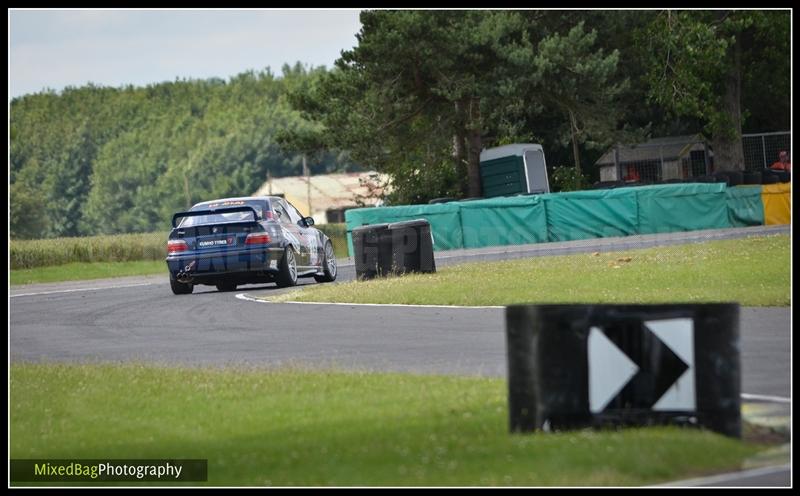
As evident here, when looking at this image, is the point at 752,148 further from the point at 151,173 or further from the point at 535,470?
the point at 151,173

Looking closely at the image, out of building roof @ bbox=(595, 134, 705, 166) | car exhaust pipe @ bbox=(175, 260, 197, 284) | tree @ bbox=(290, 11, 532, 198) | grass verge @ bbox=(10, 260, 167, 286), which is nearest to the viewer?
car exhaust pipe @ bbox=(175, 260, 197, 284)

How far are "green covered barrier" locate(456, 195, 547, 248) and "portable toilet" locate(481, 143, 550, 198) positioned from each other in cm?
766

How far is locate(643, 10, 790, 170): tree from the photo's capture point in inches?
1821

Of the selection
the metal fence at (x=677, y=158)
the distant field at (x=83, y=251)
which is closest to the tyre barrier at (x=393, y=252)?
the distant field at (x=83, y=251)

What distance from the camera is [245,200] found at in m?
24.6

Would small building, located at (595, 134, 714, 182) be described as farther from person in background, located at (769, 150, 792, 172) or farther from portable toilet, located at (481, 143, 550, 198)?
portable toilet, located at (481, 143, 550, 198)

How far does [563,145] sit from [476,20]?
321 inches

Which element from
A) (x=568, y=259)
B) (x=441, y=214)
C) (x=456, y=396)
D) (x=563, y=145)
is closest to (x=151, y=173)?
(x=563, y=145)

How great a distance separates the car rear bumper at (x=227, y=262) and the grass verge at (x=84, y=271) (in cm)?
1499

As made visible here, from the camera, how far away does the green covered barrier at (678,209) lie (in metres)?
38.8

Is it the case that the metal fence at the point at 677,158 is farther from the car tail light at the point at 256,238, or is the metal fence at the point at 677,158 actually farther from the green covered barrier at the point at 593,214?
the car tail light at the point at 256,238

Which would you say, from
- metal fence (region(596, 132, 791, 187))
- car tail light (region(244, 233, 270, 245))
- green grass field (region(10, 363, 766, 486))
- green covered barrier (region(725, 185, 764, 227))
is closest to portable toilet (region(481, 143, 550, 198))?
metal fence (region(596, 132, 791, 187))

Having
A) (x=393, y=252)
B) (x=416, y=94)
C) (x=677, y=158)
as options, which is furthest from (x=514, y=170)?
(x=393, y=252)

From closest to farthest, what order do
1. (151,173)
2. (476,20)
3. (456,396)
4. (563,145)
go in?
(456,396) → (476,20) → (563,145) → (151,173)
